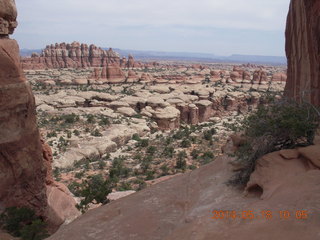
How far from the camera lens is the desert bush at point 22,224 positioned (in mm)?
8312

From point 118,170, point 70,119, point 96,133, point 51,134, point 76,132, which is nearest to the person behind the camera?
point 118,170

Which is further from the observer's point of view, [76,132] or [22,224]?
[76,132]

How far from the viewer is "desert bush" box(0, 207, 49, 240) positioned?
831cm

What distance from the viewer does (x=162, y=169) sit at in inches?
722

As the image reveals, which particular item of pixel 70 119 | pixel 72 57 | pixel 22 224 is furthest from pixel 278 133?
pixel 72 57

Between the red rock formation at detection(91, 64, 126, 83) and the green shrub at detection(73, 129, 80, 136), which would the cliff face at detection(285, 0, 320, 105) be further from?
the red rock formation at detection(91, 64, 126, 83)

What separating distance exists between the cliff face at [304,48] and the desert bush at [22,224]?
8653 mm

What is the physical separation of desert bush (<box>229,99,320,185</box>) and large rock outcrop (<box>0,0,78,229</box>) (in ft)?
23.8

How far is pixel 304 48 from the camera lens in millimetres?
10281

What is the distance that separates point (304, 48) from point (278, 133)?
5239 millimetres

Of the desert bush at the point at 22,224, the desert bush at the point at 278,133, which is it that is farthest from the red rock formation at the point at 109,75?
the desert bush at the point at 278,133

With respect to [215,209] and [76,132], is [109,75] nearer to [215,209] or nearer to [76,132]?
[76,132]

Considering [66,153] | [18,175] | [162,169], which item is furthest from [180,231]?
[66,153]

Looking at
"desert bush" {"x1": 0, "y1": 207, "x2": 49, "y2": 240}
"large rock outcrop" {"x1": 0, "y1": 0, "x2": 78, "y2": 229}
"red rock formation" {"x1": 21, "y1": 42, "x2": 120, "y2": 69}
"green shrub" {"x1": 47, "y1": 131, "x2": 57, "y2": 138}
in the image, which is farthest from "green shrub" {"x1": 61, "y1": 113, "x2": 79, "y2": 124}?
"red rock formation" {"x1": 21, "y1": 42, "x2": 120, "y2": 69}
